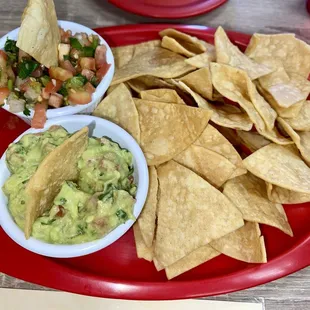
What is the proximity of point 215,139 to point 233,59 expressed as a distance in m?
0.31

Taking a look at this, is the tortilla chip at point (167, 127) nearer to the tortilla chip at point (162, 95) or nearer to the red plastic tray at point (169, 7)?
the tortilla chip at point (162, 95)

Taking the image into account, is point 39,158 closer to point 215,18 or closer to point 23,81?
point 23,81

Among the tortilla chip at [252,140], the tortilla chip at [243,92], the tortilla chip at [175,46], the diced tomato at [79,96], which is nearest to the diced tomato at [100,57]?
the diced tomato at [79,96]

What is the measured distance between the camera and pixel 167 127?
165 centimetres

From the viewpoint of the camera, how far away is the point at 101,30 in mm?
1932

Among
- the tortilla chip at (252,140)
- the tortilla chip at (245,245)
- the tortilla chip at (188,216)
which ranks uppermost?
the tortilla chip at (252,140)

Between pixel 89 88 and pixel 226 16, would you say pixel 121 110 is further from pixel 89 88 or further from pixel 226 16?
pixel 226 16

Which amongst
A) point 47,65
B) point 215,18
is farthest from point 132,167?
point 215,18

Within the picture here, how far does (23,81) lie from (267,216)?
0.93 metres

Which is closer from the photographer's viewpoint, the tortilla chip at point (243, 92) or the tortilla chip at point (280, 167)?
the tortilla chip at point (280, 167)

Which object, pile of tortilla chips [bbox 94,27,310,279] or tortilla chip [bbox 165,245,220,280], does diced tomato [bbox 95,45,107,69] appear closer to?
pile of tortilla chips [bbox 94,27,310,279]

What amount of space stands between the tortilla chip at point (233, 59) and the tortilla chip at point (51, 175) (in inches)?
23.3

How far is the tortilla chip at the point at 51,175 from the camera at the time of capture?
1.33 metres

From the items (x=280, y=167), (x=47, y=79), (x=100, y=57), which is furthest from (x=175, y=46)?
(x=280, y=167)
